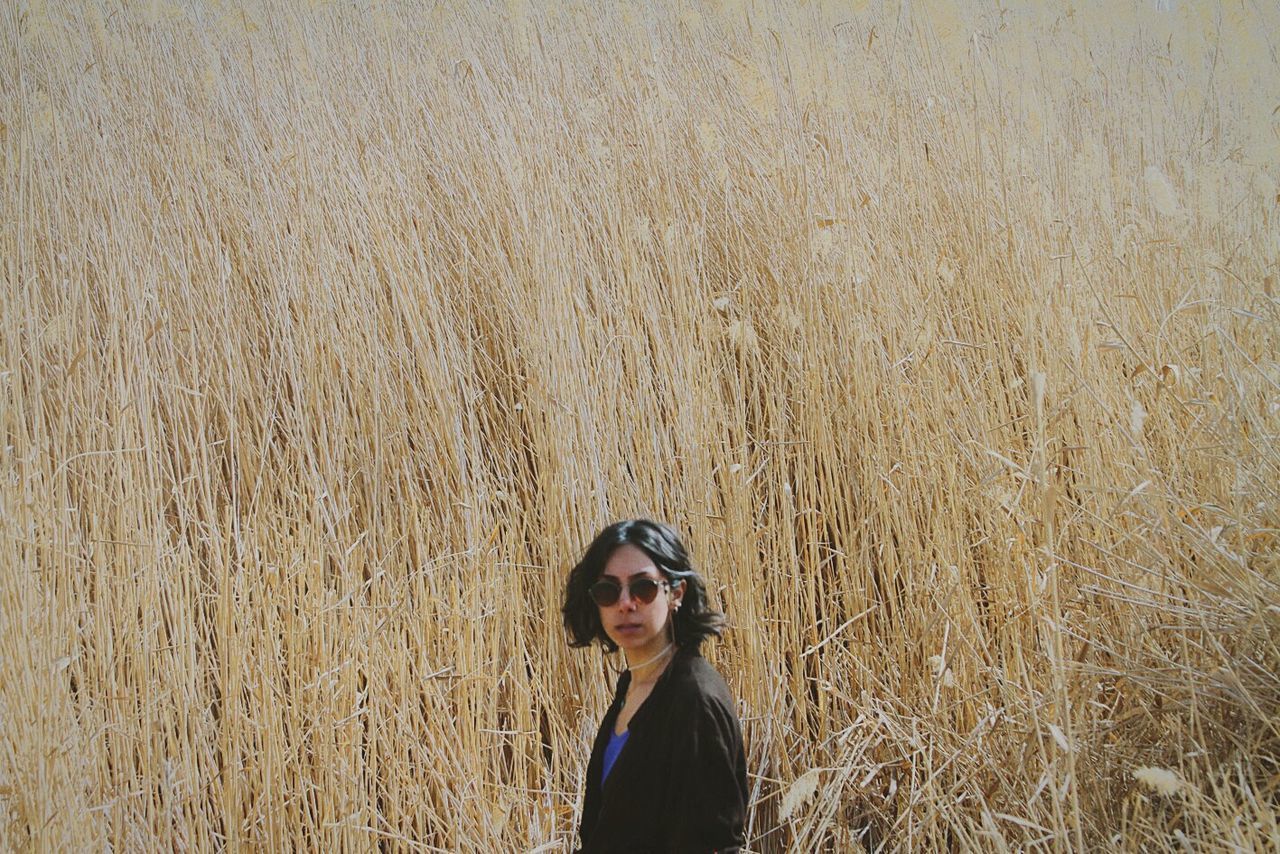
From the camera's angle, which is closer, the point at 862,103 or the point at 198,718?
the point at 198,718

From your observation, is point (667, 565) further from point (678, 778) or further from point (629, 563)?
point (678, 778)

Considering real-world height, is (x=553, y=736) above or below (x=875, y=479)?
below

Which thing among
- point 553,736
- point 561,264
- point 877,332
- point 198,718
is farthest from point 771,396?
point 198,718

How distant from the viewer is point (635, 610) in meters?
1.01

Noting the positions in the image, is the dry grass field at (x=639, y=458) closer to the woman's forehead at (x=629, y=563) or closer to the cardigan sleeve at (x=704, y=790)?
the cardigan sleeve at (x=704, y=790)

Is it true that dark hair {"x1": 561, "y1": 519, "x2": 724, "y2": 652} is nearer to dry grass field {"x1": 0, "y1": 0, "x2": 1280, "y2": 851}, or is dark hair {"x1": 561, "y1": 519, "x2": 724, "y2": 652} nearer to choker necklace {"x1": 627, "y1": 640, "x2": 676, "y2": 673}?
choker necklace {"x1": 627, "y1": 640, "x2": 676, "y2": 673}

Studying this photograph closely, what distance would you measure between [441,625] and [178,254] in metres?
0.96

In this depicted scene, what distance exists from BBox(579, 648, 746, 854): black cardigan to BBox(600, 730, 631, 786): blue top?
0.04m

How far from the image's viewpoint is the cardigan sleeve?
0.91 meters

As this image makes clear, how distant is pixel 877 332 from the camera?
60.8 inches

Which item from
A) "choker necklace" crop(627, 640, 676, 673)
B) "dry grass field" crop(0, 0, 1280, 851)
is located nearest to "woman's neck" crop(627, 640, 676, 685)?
"choker necklace" crop(627, 640, 676, 673)

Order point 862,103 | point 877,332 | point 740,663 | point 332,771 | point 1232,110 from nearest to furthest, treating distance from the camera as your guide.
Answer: point 332,771
point 740,663
point 877,332
point 862,103
point 1232,110

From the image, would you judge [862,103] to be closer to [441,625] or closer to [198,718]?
[441,625]

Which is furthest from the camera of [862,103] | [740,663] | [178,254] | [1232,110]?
[1232,110]
